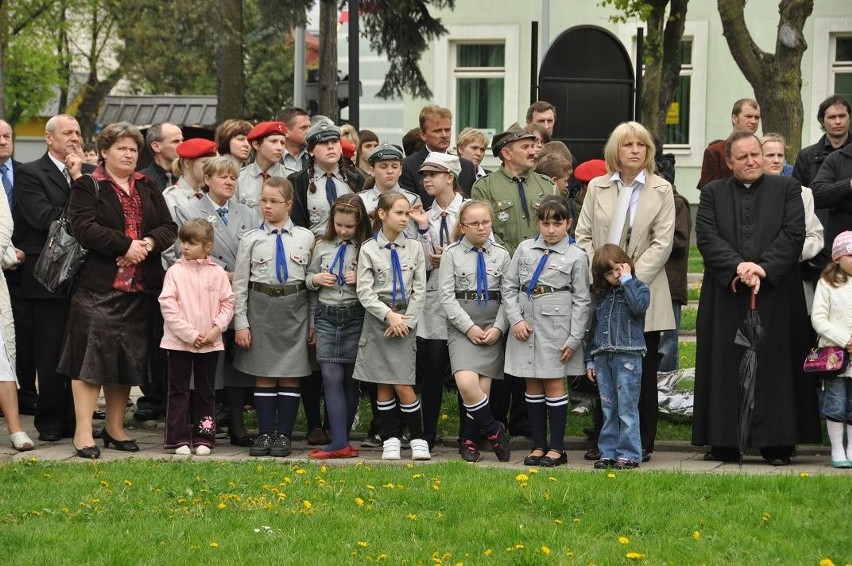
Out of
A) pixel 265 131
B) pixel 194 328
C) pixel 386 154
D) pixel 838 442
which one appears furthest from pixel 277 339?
pixel 838 442

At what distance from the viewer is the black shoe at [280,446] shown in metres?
9.88

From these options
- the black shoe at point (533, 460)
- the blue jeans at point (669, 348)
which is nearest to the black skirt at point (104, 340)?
the black shoe at point (533, 460)

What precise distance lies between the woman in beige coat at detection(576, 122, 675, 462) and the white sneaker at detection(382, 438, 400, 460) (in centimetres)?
166

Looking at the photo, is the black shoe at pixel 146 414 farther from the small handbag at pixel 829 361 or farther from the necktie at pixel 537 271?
the small handbag at pixel 829 361

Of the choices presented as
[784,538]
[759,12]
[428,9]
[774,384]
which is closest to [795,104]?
[428,9]

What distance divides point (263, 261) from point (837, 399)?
13.1 feet

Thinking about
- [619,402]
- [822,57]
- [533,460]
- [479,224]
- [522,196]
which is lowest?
[533,460]

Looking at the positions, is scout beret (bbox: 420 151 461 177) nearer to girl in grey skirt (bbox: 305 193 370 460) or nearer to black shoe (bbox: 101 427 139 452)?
girl in grey skirt (bbox: 305 193 370 460)

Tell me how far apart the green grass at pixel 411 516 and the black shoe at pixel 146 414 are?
224cm

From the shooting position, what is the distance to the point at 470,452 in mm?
9672

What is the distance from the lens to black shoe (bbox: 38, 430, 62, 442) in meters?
10.5

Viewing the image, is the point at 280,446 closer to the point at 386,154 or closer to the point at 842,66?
Answer: the point at 386,154

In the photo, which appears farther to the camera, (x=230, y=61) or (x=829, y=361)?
(x=230, y=61)

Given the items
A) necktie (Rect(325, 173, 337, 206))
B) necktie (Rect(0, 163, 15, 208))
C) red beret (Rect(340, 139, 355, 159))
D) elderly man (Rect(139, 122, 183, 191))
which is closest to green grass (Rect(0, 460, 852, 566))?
necktie (Rect(325, 173, 337, 206))
